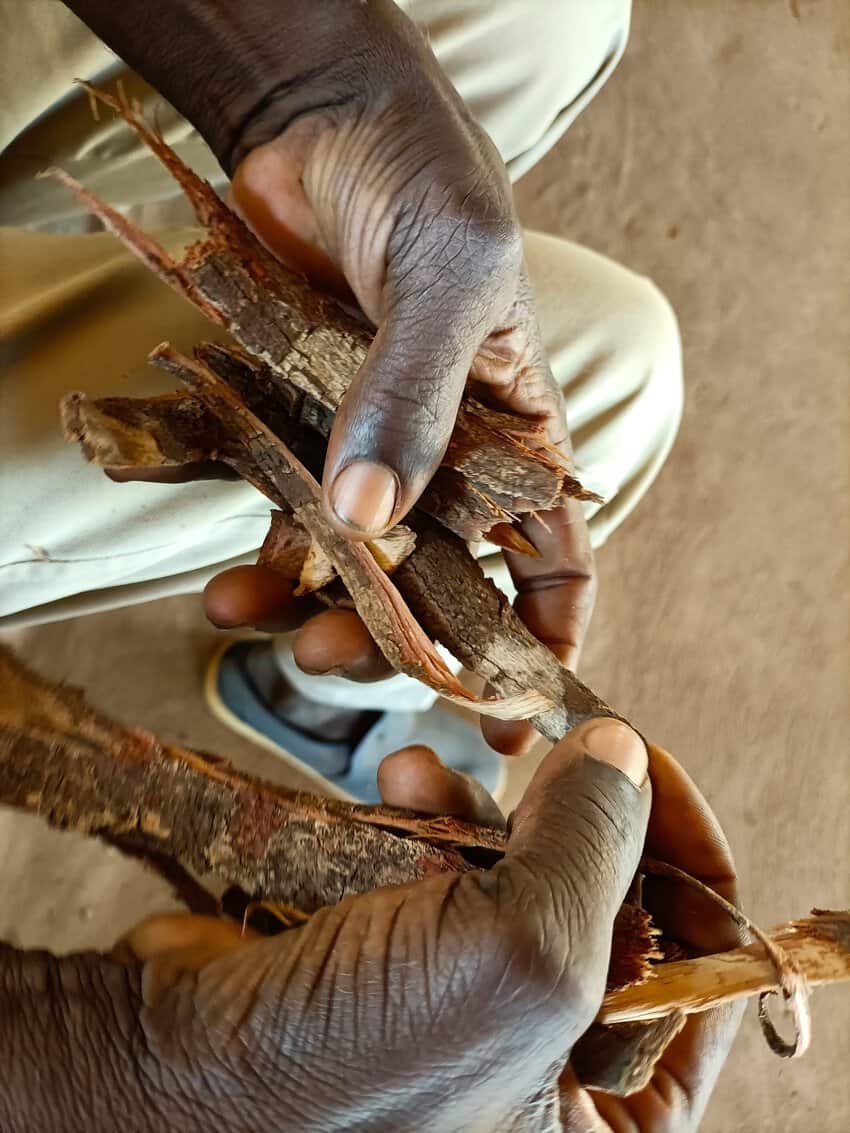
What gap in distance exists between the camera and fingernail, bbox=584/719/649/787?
75 cm

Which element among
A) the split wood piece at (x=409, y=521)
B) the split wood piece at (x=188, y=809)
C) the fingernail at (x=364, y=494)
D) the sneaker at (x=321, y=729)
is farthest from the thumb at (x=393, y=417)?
the sneaker at (x=321, y=729)

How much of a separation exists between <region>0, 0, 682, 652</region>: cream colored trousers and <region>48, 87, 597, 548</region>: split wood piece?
0.16 metres

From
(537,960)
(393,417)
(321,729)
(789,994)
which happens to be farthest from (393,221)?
(321,729)

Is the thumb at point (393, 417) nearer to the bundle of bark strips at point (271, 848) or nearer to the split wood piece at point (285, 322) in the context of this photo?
the split wood piece at point (285, 322)

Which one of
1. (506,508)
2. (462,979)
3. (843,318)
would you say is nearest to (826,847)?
(843,318)

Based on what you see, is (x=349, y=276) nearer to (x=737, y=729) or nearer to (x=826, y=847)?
(x=737, y=729)

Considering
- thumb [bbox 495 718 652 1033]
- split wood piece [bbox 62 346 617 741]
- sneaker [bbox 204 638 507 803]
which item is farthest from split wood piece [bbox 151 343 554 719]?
sneaker [bbox 204 638 507 803]

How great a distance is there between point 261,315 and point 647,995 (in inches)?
26.2

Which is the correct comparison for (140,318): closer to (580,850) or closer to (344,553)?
(344,553)

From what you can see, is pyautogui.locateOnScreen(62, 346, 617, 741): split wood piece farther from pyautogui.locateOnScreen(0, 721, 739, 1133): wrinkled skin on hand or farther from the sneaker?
the sneaker

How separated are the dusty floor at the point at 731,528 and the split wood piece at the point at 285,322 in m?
0.98

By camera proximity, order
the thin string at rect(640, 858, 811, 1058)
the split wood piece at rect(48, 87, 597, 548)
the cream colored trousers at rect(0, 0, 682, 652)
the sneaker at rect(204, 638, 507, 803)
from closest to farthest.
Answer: the thin string at rect(640, 858, 811, 1058) < the split wood piece at rect(48, 87, 597, 548) < the cream colored trousers at rect(0, 0, 682, 652) < the sneaker at rect(204, 638, 507, 803)

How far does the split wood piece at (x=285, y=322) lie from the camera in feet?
2.64

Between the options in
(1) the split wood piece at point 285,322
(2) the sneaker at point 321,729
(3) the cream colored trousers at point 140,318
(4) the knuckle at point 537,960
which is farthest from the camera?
(2) the sneaker at point 321,729
